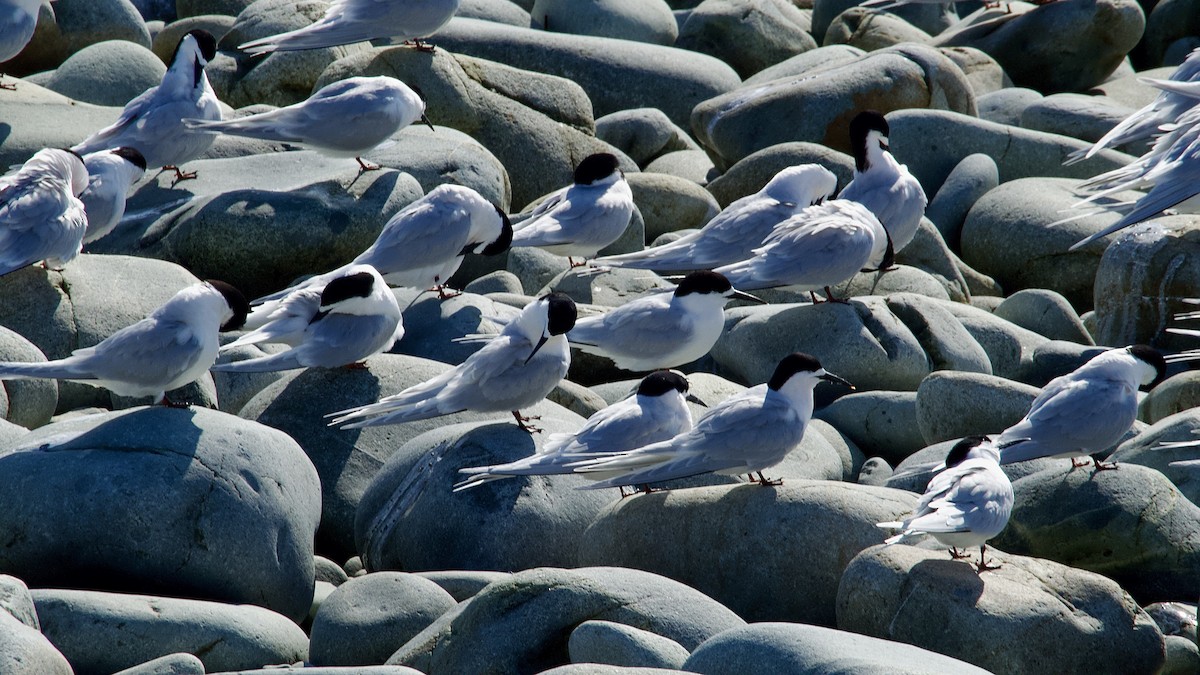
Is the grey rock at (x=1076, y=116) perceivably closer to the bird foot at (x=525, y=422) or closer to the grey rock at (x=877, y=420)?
the grey rock at (x=877, y=420)

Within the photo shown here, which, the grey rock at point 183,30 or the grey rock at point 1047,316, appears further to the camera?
the grey rock at point 183,30

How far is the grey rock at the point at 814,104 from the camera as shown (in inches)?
→ 428

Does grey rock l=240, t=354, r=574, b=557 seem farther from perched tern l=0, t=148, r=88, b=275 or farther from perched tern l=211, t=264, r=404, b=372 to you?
perched tern l=0, t=148, r=88, b=275

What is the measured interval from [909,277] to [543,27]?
6.69 m

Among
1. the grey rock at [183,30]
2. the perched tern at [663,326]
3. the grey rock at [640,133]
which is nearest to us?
the perched tern at [663,326]

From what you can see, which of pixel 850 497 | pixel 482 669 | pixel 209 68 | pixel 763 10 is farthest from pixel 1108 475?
pixel 763 10

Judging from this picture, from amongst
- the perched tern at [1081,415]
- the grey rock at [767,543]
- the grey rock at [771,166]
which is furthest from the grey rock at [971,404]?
the grey rock at [771,166]

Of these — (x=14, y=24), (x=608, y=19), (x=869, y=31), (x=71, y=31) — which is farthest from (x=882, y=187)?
(x=71, y=31)

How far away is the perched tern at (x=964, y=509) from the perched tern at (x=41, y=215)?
13.8 feet

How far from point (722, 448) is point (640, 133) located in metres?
6.42

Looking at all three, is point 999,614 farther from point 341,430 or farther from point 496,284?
point 496,284

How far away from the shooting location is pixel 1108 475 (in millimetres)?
5328

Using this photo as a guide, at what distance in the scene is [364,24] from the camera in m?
9.60

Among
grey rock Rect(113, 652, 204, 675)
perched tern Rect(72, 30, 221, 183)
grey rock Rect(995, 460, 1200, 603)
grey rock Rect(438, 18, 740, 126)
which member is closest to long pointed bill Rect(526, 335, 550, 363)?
grey rock Rect(995, 460, 1200, 603)
